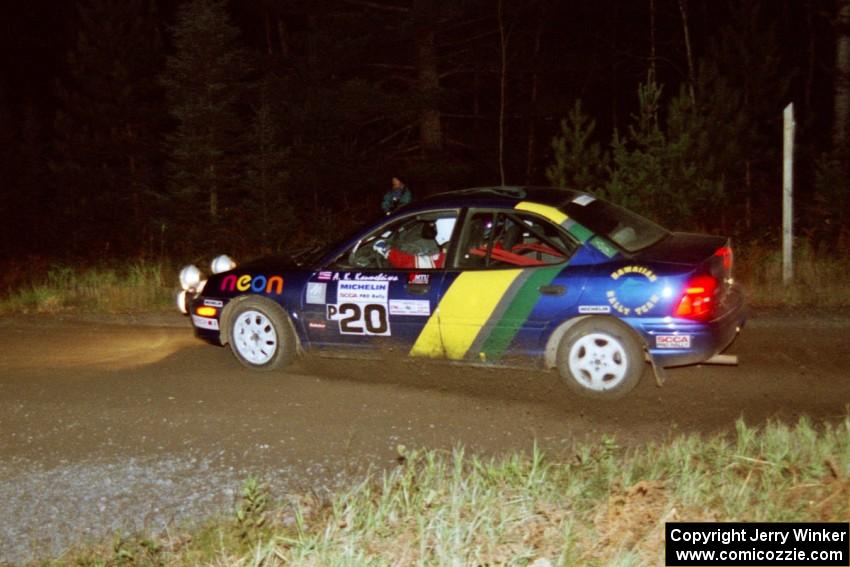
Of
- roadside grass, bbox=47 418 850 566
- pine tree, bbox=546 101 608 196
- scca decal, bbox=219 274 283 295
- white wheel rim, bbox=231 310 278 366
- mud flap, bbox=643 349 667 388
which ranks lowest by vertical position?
roadside grass, bbox=47 418 850 566

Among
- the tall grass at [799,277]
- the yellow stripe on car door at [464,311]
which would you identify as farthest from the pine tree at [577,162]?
the yellow stripe on car door at [464,311]

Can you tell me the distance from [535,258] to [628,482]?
319 centimetres

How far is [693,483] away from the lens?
5.00 metres

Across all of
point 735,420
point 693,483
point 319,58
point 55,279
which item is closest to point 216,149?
point 319,58

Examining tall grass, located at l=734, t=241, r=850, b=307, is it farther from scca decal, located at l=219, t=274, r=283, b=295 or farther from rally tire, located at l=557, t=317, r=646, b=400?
scca decal, located at l=219, t=274, r=283, b=295

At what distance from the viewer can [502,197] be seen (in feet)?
25.9

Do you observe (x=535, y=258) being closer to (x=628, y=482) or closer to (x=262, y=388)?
(x=262, y=388)

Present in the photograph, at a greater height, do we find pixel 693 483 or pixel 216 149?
pixel 216 149

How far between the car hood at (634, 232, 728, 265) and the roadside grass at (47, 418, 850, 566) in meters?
1.86

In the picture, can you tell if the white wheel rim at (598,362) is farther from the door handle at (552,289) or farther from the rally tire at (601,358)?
the door handle at (552,289)

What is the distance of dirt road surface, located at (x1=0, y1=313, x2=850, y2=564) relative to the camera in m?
5.76

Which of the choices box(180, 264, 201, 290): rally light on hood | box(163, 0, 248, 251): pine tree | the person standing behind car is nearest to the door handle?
box(180, 264, 201, 290): rally light on hood

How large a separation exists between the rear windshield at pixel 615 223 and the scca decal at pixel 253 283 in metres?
2.58

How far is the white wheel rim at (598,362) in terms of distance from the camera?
7.33 m
